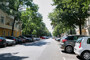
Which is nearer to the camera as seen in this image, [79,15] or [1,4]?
[79,15]

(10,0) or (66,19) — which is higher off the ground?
(10,0)

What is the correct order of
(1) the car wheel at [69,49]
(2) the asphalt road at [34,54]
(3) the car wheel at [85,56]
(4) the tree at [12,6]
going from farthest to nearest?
(4) the tree at [12,6], (1) the car wheel at [69,49], (2) the asphalt road at [34,54], (3) the car wheel at [85,56]

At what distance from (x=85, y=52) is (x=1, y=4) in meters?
24.6

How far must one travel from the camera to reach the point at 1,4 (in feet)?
92.4

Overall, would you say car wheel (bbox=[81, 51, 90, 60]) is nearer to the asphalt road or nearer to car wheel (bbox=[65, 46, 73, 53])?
the asphalt road

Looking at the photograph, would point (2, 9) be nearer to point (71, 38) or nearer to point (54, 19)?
point (54, 19)

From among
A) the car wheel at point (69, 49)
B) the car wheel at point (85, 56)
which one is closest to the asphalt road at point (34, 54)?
the car wheel at point (69, 49)

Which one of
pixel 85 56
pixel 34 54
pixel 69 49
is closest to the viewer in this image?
pixel 85 56

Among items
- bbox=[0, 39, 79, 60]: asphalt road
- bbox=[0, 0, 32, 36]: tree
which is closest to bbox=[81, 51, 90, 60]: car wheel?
bbox=[0, 39, 79, 60]: asphalt road

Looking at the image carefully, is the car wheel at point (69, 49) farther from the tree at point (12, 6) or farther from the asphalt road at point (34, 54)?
the tree at point (12, 6)

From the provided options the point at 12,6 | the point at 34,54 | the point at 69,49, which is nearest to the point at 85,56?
the point at 69,49

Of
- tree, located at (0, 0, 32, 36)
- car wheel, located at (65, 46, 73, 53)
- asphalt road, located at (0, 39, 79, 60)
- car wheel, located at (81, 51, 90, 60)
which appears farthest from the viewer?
tree, located at (0, 0, 32, 36)

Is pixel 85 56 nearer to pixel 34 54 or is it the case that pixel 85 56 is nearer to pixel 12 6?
pixel 34 54

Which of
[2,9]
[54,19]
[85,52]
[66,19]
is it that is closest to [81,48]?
[85,52]
